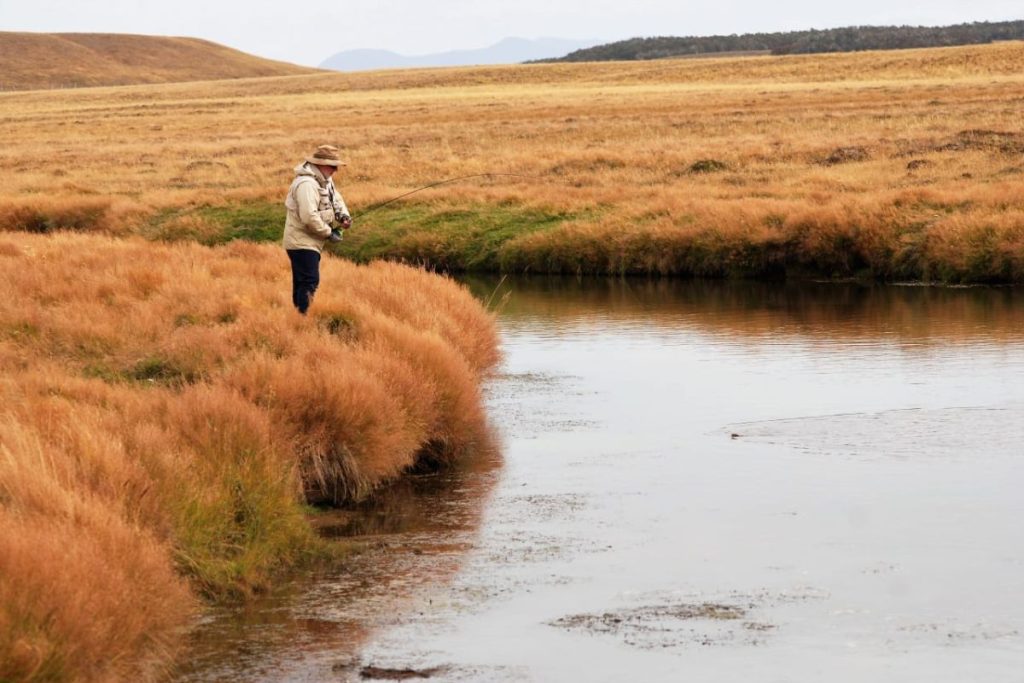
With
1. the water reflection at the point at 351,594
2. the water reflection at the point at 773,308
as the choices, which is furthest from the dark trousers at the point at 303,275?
the water reflection at the point at 773,308

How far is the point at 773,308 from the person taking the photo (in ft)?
74.8

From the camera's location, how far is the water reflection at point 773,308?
20.0m

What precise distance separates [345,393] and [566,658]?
3802mm

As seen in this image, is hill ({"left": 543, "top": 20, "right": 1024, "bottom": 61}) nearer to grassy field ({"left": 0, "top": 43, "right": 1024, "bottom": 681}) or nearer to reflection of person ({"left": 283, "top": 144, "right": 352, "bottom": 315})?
grassy field ({"left": 0, "top": 43, "right": 1024, "bottom": 681})

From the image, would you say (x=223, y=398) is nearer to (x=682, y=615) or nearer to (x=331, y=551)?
(x=331, y=551)

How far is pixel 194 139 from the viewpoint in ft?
198

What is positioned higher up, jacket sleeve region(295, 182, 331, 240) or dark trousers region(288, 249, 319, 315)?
jacket sleeve region(295, 182, 331, 240)

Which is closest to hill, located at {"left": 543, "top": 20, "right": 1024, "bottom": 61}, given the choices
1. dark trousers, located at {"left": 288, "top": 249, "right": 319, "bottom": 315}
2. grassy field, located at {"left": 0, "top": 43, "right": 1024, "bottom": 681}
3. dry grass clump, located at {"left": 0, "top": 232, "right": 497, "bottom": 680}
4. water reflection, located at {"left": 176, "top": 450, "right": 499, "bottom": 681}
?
grassy field, located at {"left": 0, "top": 43, "right": 1024, "bottom": 681}

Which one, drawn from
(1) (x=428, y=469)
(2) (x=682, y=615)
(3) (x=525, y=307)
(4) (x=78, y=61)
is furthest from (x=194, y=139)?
(4) (x=78, y=61)

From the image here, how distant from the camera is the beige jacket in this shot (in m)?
14.4

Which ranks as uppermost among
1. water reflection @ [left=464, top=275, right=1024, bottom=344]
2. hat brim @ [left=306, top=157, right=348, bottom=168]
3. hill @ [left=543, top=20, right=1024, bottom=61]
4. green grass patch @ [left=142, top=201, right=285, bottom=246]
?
hill @ [left=543, top=20, right=1024, bottom=61]

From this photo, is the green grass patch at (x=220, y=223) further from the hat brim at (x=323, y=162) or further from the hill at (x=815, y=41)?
the hill at (x=815, y=41)

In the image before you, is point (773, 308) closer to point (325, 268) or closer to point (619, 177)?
point (325, 268)

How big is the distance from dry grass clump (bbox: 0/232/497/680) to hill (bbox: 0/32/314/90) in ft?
456
